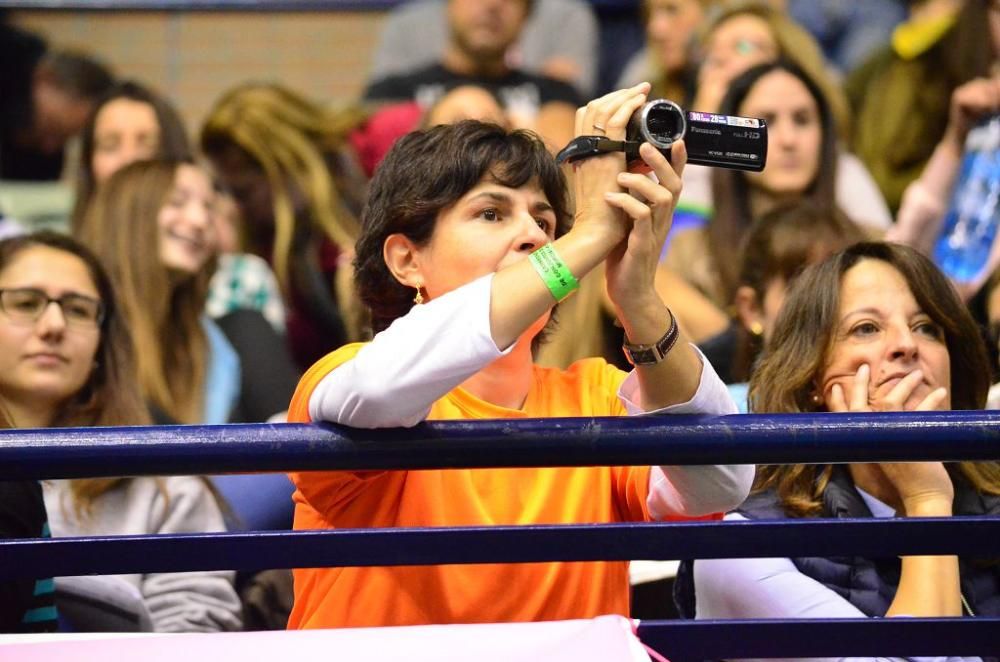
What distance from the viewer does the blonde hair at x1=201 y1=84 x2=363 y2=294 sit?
441cm

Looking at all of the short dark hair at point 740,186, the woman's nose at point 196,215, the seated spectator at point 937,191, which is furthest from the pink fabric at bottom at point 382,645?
the woman's nose at point 196,215

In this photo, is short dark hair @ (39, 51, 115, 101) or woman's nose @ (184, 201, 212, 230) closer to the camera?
woman's nose @ (184, 201, 212, 230)

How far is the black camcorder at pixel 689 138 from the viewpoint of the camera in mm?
1809

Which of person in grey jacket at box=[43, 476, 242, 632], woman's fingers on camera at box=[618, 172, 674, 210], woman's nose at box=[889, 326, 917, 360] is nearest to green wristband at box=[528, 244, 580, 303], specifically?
woman's fingers on camera at box=[618, 172, 674, 210]

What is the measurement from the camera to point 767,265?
3256mm

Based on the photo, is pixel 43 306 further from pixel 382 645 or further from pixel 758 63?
pixel 758 63

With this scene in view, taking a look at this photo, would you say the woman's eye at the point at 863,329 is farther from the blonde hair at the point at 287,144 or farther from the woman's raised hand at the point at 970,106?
the blonde hair at the point at 287,144

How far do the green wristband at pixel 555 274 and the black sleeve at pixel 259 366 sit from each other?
206cm

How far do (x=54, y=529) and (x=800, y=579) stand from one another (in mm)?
1389

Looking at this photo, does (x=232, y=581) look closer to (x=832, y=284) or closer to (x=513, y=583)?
(x=513, y=583)

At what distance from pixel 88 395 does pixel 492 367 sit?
1.16m

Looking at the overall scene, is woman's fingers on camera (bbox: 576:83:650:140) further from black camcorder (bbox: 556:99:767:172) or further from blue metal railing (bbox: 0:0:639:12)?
blue metal railing (bbox: 0:0:639:12)

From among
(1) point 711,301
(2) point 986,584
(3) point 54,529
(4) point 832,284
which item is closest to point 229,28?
(1) point 711,301

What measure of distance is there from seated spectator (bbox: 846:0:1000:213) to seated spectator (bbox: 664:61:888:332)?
23.3 inches
